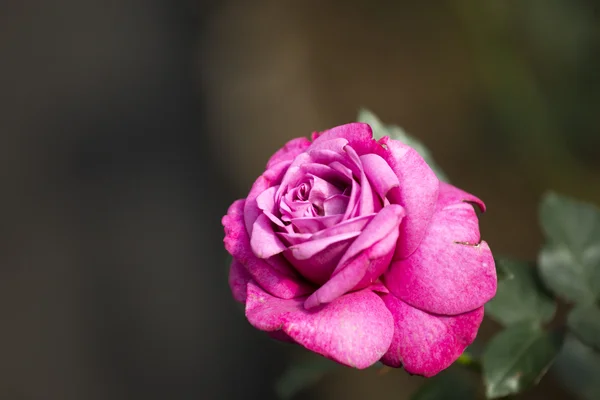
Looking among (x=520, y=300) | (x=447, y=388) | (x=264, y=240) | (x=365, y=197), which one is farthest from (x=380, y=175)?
(x=447, y=388)

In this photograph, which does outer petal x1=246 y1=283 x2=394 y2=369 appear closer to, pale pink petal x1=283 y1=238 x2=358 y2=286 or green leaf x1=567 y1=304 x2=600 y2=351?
pale pink petal x1=283 y1=238 x2=358 y2=286

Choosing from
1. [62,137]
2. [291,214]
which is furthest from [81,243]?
[291,214]

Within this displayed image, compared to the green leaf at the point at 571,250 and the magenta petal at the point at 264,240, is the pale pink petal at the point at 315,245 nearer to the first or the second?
the magenta petal at the point at 264,240

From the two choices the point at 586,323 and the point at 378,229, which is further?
the point at 586,323

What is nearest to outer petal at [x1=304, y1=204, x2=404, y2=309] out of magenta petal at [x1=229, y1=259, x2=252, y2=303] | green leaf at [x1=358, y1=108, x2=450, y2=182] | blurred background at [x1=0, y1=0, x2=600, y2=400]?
magenta petal at [x1=229, y1=259, x2=252, y2=303]

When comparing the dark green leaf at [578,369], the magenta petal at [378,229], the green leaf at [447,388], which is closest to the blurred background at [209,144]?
the dark green leaf at [578,369]

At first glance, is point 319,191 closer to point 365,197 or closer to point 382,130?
point 365,197
